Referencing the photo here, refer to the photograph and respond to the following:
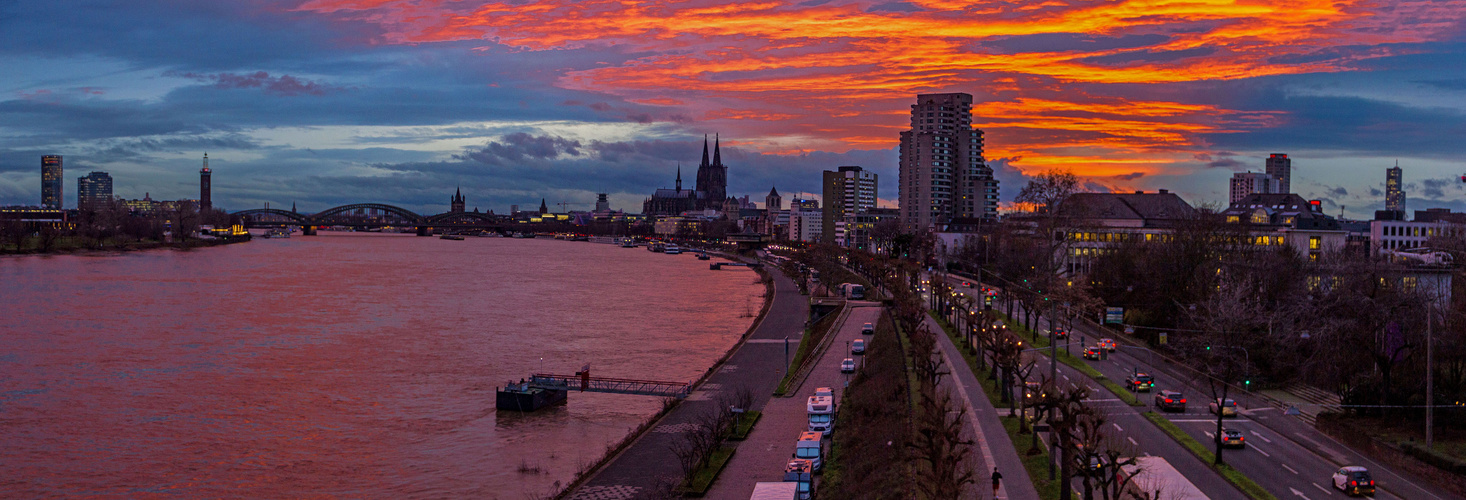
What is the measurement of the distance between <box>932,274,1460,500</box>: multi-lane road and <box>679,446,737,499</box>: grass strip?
23.4 ft

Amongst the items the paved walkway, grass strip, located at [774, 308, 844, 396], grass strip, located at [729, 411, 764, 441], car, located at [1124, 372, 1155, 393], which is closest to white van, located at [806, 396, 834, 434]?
the paved walkway

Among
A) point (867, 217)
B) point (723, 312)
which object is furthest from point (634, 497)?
point (867, 217)

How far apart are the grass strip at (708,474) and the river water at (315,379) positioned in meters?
2.90

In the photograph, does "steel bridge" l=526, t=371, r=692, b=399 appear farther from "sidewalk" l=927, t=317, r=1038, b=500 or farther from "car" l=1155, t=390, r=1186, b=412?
"car" l=1155, t=390, r=1186, b=412

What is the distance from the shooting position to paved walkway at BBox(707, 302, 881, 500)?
17203 millimetres

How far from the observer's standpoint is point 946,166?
353 feet

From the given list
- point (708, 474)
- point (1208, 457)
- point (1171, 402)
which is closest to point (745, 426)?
point (708, 474)

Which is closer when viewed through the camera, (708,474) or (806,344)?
(708,474)

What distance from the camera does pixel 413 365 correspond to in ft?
103

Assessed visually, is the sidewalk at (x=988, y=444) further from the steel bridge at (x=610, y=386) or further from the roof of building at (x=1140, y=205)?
the roof of building at (x=1140, y=205)

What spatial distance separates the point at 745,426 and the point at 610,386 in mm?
6015

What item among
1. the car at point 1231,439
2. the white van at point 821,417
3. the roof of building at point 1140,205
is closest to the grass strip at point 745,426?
the white van at point 821,417

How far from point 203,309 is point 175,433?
2670 centimetres

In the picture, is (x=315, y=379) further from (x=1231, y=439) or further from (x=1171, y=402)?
(x=1231, y=439)
